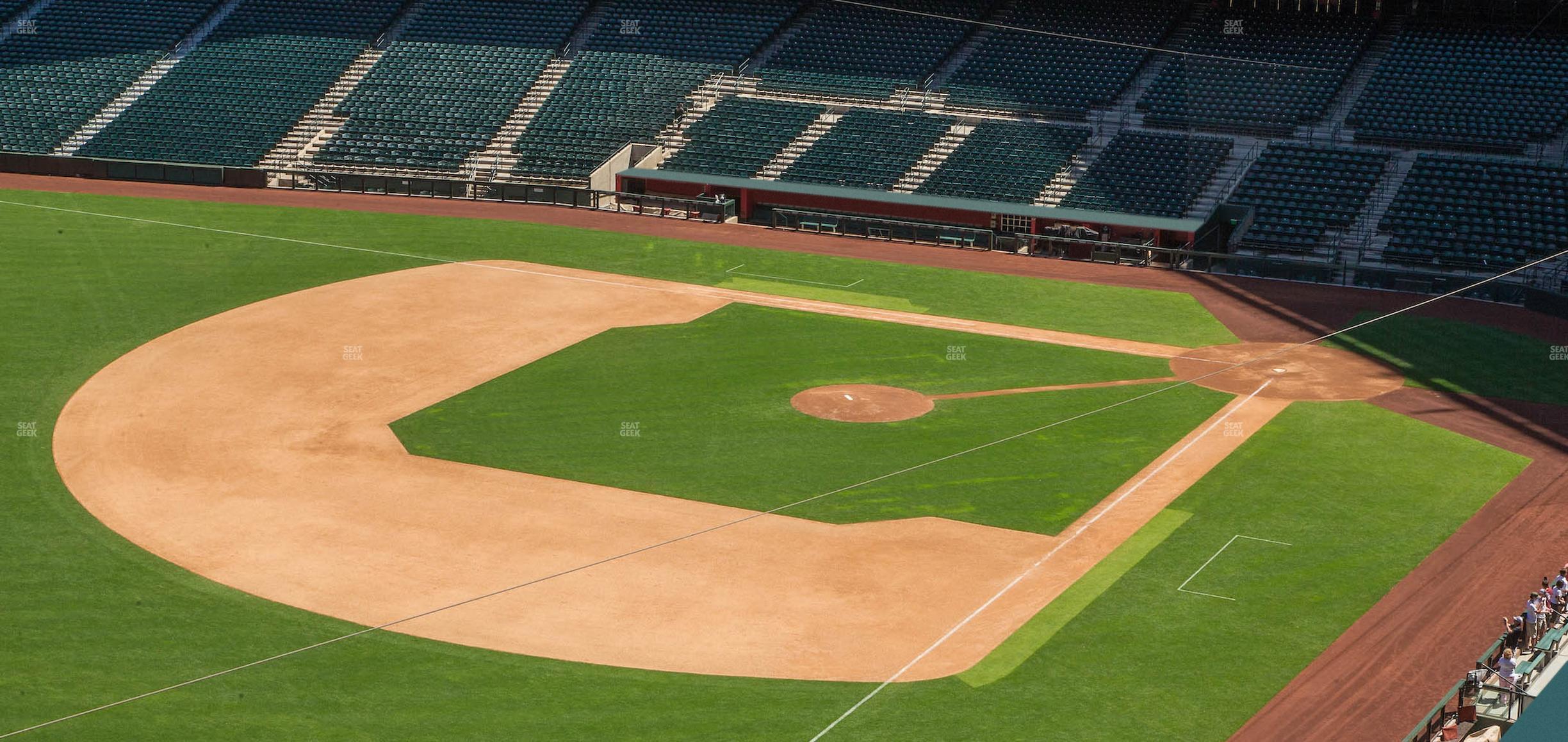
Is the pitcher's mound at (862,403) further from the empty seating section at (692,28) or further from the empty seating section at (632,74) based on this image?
the empty seating section at (692,28)

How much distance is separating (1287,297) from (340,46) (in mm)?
48629

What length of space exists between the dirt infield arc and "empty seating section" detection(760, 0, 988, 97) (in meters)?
30.9

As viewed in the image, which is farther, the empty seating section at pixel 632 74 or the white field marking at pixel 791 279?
the empty seating section at pixel 632 74

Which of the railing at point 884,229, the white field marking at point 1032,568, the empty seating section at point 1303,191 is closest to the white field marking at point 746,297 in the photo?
the white field marking at point 1032,568

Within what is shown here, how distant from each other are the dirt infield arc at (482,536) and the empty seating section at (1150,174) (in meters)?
19.8

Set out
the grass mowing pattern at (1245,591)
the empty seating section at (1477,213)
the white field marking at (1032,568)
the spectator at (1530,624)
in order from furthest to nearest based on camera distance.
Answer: the empty seating section at (1477,213) → the spectator at (1530,624) → the white field marking at (1032,568) → the grass mowing pattern at (1245,591)

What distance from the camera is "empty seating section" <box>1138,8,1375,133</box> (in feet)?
207

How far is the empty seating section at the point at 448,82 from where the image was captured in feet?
228

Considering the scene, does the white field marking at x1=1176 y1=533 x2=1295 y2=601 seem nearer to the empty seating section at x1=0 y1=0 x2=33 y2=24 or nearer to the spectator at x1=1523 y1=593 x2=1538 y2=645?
the spectator at x1=1523 y1=593 x2=1538 y2=645

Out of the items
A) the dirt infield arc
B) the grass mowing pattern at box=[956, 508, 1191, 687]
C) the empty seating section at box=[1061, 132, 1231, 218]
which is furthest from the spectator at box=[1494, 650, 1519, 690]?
the empty seating section at box=[1061, 132, 1231, 218]

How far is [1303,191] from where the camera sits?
5819cm

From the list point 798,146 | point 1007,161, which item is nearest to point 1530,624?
point 1007,161

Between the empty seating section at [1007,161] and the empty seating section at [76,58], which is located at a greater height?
the empty seating section at [76,58]

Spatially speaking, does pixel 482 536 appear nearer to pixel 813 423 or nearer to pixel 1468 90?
pixel 813 423
